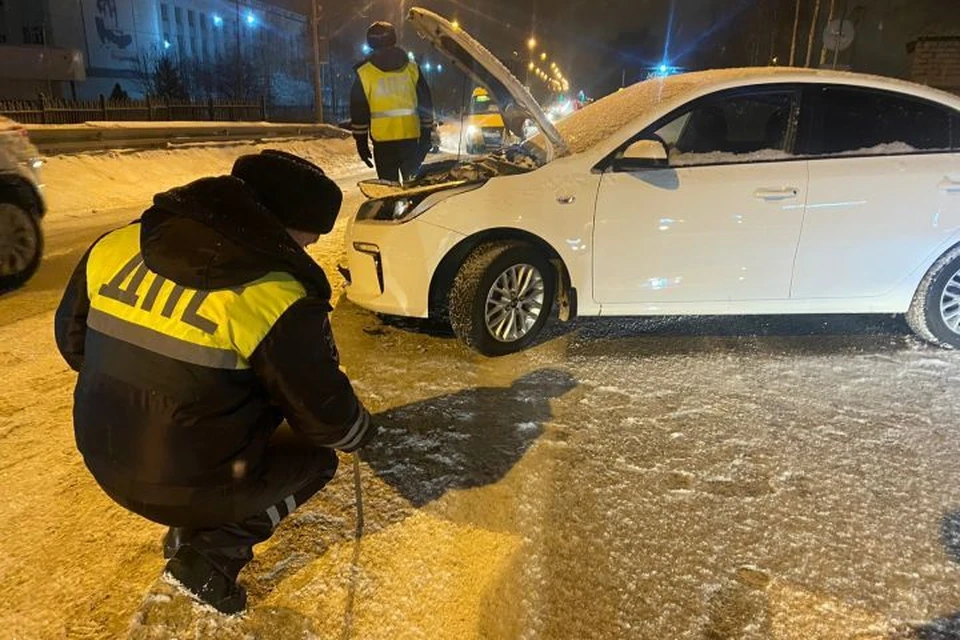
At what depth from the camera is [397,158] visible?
6035mm

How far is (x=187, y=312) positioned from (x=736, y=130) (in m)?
3.66

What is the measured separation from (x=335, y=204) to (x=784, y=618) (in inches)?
75.8

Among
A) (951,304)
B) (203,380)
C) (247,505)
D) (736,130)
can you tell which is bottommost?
(247,505)

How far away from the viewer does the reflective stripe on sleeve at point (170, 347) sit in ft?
5.70

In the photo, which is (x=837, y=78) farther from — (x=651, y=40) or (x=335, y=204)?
(x=651, y=40)

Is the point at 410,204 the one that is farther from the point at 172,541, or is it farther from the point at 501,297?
the point at 172,541

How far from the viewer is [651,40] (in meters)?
67.9

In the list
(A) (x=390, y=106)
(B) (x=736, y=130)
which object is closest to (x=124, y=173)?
(A) (x=390, y=106)

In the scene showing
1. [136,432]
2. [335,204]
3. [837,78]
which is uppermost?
[837,78]

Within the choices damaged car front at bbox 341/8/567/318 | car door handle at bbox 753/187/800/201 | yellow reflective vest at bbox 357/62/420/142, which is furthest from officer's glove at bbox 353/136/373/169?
car door handle at bbox 753/187/800/201

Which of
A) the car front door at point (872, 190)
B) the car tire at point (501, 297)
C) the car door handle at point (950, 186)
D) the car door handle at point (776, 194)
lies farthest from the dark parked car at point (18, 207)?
the car door handle at point (950, 186)

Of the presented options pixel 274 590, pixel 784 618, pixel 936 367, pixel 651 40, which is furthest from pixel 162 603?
pixel 651 40

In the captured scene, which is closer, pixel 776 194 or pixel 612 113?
pixel 776 194

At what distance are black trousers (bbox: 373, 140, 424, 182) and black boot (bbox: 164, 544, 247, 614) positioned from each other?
434 cm
